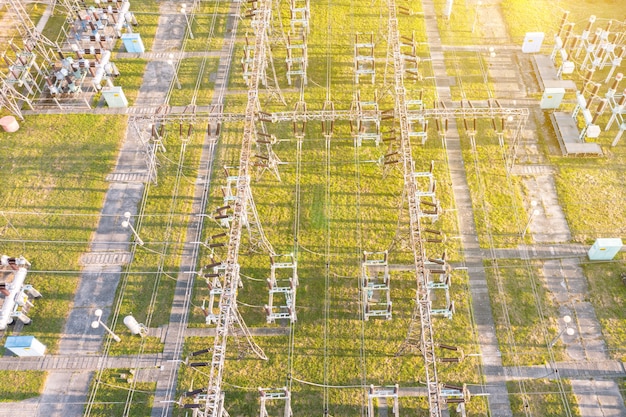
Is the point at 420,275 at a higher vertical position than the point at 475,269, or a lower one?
lower

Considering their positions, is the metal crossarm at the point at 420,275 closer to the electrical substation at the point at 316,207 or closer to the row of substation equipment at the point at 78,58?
the electrical substation at the point at 316,207

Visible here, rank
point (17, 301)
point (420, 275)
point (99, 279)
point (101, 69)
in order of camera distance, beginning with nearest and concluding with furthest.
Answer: point (420, 275), point (17, 301), point (99, 279), point (101, 69)

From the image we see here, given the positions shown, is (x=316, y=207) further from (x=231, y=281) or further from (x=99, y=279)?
(x=99, y=279)

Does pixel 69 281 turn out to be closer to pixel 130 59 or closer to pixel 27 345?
pixel 27 345

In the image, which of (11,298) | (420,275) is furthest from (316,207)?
(11,298)

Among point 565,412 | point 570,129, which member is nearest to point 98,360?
point 565,412

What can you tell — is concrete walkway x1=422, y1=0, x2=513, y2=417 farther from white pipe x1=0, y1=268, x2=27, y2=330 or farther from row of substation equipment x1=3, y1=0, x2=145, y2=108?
white pipe x1=0, y1=268, x2=27, y2=330

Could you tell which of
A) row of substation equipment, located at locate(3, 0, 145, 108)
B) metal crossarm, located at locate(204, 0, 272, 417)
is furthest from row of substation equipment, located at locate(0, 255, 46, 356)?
row of substation equipment, located at locate(3, 0, 145, 108)
